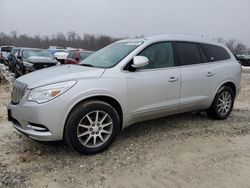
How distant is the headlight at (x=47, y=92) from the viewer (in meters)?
3.56

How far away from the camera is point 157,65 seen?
454 centimetres

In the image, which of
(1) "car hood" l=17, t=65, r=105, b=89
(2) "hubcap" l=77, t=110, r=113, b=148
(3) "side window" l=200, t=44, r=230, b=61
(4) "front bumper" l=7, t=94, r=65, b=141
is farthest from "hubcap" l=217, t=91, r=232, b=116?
(4) "front bumper" l=7, t=94, r=65, b=141

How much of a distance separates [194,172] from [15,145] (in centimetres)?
273

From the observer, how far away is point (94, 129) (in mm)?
3893

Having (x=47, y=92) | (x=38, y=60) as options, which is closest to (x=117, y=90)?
(x=47, y=92)

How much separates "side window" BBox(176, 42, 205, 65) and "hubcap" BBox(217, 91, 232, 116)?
3.04 feet

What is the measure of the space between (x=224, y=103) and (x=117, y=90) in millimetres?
2734

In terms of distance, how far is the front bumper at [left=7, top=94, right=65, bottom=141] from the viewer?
138 inches

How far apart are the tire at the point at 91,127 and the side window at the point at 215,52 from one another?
2.47 m

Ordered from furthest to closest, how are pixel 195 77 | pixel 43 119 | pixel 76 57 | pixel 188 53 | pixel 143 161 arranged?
pixel 76 57 < pixel 188 53 < pixel 195 77 < pixel 143 161 < pixel 43 119

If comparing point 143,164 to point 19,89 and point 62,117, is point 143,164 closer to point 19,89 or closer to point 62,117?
point 62,117

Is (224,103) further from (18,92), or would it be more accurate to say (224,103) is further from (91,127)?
(18,92)

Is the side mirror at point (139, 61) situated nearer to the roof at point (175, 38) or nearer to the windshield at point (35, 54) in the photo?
the roof at point (175, 38)

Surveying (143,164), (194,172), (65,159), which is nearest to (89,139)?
(65,159)
